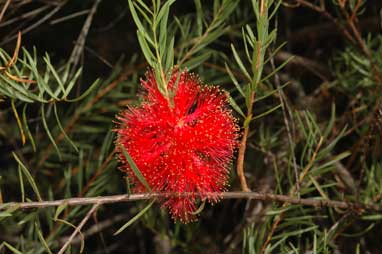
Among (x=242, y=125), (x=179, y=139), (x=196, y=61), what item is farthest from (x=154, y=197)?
(x=242, y=125)

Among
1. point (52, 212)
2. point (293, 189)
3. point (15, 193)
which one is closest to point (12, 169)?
point (15, 193)

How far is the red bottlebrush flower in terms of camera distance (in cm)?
92

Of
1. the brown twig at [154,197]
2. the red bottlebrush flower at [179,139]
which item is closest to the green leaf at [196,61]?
the red bottlebrush flower at [179,139]

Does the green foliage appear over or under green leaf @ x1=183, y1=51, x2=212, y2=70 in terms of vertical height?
under

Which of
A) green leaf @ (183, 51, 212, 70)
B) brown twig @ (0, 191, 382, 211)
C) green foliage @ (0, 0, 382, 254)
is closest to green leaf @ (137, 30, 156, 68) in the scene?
green foliage @ (0, 0, 382, 254)

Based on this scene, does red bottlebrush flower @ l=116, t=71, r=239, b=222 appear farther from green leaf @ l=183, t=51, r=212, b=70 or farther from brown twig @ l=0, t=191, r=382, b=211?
green leaf @ l=183, t=51, r=212, b=70

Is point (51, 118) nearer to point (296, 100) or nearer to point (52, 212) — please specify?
point (52, 212)

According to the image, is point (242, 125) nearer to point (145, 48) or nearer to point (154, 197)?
point (154, 197)

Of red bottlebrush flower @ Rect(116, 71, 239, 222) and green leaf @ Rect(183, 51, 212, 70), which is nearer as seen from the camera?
red bottlebrush flower @ Rect(116, 71, 239, 222)

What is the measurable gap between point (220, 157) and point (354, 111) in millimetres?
530

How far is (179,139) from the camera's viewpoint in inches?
36.0

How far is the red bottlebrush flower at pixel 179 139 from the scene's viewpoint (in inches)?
36.3

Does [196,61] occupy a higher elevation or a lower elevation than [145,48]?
lower

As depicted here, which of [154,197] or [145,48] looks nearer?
[145,48]
